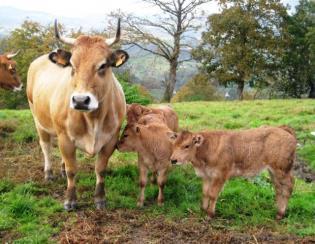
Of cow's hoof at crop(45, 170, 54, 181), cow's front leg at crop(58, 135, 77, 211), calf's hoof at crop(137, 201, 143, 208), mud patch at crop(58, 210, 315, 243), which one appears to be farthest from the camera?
cow's hoof at crop(45, 170, 54, 181)

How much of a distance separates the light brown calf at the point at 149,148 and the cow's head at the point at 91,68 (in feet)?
5.09

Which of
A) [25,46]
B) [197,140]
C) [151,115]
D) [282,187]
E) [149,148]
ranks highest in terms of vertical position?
[25,46]

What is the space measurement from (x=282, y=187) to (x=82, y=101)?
12.4 feet

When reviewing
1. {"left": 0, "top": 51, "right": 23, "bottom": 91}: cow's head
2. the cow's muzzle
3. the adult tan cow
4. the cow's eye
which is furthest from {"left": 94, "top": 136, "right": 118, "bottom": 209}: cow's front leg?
{"left": 0, "top": 51, "right": 23, "bottom": 91}: cow's head

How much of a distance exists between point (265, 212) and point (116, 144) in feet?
9.74

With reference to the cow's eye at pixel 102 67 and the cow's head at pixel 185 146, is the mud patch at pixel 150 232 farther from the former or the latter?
the cow's eye at pixel 102 67

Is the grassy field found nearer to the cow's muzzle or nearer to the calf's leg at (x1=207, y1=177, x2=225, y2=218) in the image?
the calf's leg at (x1=207, y1=177, x2=225, y2=218)

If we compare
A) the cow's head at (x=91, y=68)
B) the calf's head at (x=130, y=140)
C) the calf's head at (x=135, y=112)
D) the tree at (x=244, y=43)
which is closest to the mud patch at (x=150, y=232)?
the calf's head at (x=130, y=140)

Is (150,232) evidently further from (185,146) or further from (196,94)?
(196,94)

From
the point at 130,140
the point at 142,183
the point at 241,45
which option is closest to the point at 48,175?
the point at 130,140

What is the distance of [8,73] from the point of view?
18.3m

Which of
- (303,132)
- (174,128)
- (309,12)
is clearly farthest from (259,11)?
(174,128)

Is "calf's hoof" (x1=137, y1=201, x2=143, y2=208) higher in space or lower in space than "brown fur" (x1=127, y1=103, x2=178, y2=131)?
lower

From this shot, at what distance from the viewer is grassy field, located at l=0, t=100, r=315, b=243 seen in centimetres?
779
